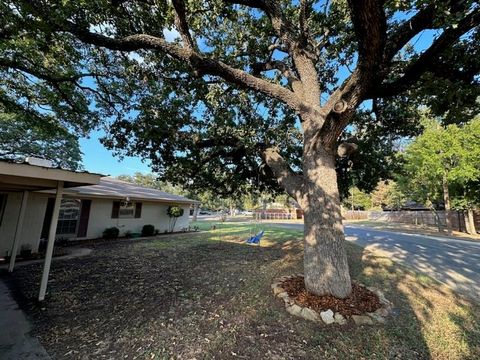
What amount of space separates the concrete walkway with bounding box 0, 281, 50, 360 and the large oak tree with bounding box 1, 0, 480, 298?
174 inches

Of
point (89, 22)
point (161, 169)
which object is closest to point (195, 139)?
point (161, 169)

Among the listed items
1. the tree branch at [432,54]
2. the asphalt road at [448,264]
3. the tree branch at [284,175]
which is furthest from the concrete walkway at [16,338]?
the asphalt road at [448,264]

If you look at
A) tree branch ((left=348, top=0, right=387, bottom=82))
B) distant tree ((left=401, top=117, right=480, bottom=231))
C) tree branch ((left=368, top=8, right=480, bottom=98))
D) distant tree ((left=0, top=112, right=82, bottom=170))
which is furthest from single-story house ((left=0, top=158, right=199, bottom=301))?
distant tree ((left=401, top=117, right=480, bottom=231))

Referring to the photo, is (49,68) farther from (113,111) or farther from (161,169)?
(161,169)

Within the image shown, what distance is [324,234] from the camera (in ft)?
14.6

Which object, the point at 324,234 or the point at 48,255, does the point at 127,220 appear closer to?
the point at 48,255

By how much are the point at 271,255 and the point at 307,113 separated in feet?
18.9

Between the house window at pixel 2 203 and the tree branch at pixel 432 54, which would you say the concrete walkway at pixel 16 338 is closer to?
the house window at pixel 2 203

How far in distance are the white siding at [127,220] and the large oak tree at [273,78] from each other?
5399mm

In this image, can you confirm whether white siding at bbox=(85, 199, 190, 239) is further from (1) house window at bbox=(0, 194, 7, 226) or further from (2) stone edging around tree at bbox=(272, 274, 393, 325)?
(2) stone edging around tree at bbox=(272, 274, 393, 325)

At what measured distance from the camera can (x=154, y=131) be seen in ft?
23.2

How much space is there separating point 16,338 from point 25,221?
706cm

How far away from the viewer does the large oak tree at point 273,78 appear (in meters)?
3.82

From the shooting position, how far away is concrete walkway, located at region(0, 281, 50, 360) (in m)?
2.97
